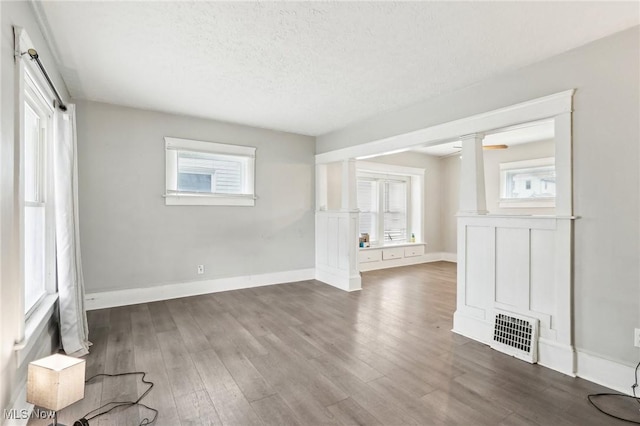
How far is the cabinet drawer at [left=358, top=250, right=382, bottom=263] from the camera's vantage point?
6.33 m

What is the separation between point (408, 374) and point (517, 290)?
131 centimetres

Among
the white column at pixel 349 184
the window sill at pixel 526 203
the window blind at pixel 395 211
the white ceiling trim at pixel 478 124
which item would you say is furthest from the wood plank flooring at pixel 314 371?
the window sill at pixel 526 203

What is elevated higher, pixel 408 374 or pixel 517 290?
pixel 517 290

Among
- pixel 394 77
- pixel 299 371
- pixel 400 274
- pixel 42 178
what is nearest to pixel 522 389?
pixel 299 371

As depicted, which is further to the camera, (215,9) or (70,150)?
(70,150)

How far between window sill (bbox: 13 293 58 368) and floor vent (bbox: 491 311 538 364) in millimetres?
3535

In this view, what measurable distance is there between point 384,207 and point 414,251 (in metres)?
1.29

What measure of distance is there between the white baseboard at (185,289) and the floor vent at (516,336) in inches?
129

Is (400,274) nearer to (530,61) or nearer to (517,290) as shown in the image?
(517,290)

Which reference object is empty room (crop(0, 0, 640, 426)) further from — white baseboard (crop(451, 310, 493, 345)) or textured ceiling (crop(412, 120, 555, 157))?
textured ceiling (crop(412, 120, 555, 157))

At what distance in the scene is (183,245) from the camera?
14.4 feet

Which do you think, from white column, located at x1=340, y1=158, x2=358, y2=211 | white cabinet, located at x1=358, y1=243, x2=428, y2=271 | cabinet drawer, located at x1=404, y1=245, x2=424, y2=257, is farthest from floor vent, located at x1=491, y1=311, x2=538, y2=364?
cabinet drawer, located at x1=404, y1=245, x2=424, y2=257

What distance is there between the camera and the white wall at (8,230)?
1.51 meters

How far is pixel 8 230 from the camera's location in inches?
63.4
